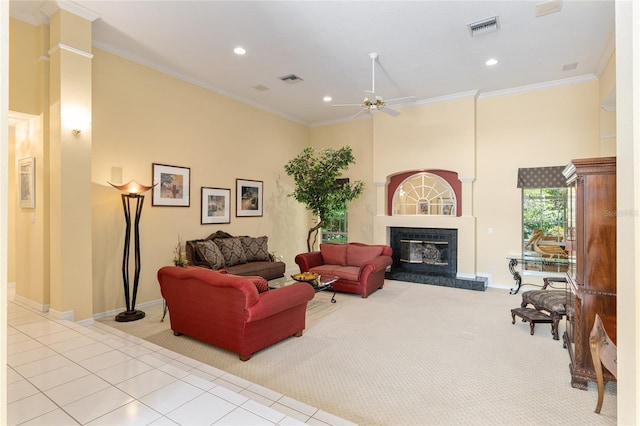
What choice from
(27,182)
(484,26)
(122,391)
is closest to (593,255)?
(484,26)

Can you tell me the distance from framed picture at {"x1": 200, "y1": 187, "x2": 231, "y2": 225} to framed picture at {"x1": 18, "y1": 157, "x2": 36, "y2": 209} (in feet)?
7.67

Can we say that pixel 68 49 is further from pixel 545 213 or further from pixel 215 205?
pixel 545 213

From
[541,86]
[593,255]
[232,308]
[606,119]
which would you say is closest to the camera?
[593,255]

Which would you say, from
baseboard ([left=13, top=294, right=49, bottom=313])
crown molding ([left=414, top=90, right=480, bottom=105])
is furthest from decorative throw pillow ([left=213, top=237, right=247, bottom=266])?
crown molding ([left=414, top=90, right=480, bottom=105])

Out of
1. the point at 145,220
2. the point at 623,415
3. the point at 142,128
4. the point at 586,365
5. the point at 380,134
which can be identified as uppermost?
the point at 380,134

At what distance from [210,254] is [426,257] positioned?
14.9 ft

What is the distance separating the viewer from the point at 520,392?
2.71 meters

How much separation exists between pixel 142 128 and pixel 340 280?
408 centimetres

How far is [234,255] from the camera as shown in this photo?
579 centimetres

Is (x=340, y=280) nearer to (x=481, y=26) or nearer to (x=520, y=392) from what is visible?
(x=520, y=392)

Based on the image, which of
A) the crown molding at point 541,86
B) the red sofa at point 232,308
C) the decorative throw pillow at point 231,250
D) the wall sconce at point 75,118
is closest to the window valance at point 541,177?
the crown molding at point 541,86

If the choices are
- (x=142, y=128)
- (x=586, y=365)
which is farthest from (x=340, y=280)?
(x=142, y=128)

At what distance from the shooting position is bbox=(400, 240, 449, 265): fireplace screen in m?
6.98

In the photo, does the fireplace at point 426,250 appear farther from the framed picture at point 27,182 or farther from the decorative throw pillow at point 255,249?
the framed picture at point 27,182
